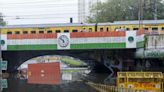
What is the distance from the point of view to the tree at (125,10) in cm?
7356

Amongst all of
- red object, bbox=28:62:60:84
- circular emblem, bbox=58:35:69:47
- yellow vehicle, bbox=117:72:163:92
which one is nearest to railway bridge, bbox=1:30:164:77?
circular emblem, bbox=58:35:69:47

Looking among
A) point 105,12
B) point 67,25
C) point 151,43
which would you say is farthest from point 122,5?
point 151,43

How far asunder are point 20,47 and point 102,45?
417 inches

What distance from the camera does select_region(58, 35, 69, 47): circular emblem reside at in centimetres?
4947

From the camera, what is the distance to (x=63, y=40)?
5009 cm

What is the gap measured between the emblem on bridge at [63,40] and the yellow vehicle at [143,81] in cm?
1543

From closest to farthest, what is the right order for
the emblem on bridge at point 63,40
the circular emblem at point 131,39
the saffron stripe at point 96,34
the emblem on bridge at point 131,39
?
1. the emblem on bridge at point 131,39
2. the circular emblem at point 131,39
3. the saffron stripe at point 96,34
4. the emblem on bridge at point 63,40

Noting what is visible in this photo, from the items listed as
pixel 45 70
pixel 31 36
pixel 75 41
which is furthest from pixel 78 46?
pixel 45 70

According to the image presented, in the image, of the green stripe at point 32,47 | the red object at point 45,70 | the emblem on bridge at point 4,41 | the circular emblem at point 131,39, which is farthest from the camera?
the emblem on bridge at point 4,41

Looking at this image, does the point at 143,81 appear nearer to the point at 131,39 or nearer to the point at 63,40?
the point at 131,39

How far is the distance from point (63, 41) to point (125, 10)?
90.2ft

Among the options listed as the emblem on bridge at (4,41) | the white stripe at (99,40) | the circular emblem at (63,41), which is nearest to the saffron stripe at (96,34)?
the white stripe at (99,40)

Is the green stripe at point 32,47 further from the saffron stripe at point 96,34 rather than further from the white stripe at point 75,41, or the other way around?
the saffron stripe at point 96,34

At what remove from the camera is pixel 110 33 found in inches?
1876
